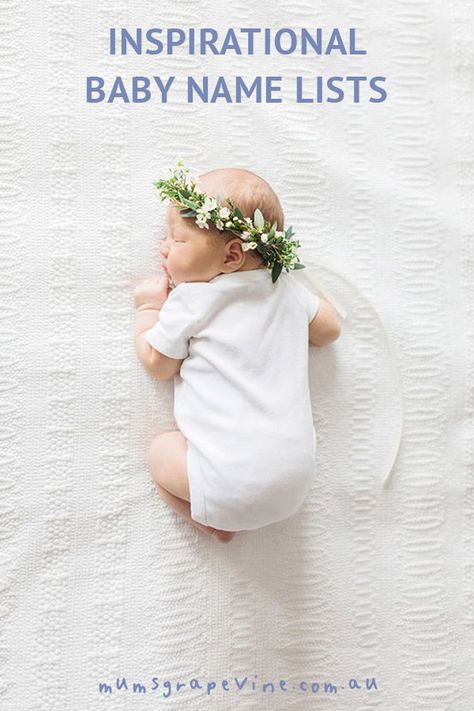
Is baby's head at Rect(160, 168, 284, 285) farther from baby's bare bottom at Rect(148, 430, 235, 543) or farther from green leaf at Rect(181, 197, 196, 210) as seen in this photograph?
baby's bare bottom at Rect(148, 430, 235, 543)

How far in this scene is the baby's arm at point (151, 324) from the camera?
125 cm

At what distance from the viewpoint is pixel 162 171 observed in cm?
132

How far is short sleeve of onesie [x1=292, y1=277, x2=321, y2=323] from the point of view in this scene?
4.17 feet

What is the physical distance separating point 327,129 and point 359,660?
2.88ft

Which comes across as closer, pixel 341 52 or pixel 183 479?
pixel 183 479

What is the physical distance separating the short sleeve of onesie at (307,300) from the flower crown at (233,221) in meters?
0.05

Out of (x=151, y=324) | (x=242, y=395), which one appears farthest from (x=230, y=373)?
(x=151, y=324)

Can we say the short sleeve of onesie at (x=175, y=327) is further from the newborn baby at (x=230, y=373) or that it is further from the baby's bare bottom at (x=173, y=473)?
the baby's bare bottom at (x=173, y=473)

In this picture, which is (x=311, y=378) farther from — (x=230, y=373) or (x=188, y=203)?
(x=188, y=203)

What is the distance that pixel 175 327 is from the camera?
122 centimetres

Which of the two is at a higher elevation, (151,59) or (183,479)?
(151,59)

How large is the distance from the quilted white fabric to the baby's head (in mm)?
108

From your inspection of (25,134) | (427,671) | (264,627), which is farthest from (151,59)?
(427,671)

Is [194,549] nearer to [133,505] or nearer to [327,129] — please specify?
[133,505]
